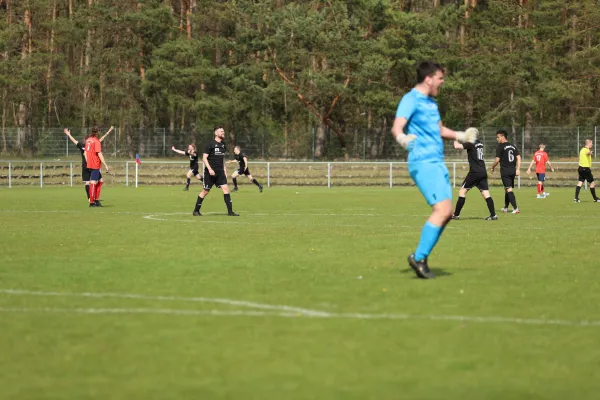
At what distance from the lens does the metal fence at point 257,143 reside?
59.0 meters

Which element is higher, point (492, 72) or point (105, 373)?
point (492, 72)

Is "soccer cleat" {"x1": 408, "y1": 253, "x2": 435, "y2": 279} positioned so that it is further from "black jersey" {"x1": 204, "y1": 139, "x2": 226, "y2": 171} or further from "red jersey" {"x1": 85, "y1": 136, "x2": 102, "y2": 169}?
"red jersey" {"x1": 85, "y1": 136, "x2": 102, "y2": 169}

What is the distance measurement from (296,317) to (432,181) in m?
3.27

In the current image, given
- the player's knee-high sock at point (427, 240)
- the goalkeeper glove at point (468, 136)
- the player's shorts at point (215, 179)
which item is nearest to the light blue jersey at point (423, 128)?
the goalkeeper glove at point (468, 136)

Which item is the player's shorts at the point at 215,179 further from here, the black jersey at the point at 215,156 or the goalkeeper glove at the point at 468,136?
the goalkeeper glove at the point at 468,136

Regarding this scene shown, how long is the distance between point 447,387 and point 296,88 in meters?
59.4

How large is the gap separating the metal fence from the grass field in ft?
137

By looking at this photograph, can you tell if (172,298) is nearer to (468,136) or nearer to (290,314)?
(290,314)

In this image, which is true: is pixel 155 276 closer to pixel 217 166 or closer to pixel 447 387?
pixel 447 387

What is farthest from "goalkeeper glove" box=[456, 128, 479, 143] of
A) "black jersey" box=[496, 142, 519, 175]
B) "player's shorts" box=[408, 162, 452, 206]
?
"black jersey" box=[496, 142, 519, 175]

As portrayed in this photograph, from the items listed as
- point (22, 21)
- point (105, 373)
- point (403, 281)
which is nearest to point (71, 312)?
point (105, 373)

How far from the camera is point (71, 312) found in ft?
29.0

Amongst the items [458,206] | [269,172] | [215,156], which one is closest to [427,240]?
[458,206]

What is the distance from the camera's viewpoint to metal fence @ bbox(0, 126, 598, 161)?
5899 centimetres
